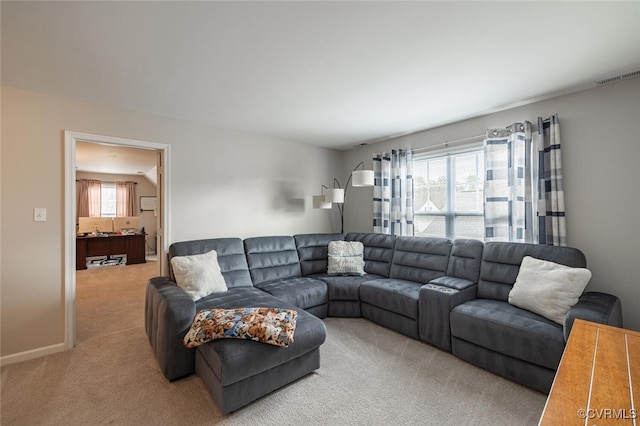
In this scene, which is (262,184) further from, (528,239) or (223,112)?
(528,239)

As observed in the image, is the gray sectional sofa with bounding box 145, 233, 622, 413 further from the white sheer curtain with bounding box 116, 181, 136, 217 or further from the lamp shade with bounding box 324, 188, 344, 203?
the white sheer curtain with bounding box 116, 181, 136, 217

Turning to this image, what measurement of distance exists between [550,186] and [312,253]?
2868mm

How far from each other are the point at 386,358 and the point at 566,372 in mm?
1670

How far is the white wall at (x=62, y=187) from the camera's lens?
2.44 meters

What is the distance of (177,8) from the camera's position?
60.1 inches

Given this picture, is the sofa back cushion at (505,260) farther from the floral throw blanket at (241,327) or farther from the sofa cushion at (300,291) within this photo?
the floral throw blanket at (241,327)

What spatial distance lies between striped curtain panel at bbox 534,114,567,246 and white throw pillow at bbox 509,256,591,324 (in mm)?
450

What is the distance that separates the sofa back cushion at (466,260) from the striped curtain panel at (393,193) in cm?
89

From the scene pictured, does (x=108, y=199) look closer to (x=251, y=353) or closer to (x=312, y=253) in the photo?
(x=312, y=253)

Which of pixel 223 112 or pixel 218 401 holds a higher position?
pixel 223 112

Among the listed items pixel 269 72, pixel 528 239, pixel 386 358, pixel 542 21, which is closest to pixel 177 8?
pixel 269 72

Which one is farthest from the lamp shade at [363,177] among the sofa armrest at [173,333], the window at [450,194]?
the sofa armrest at [173,333]

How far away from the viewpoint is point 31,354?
2.48 metres

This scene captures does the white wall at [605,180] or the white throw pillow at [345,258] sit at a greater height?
the white wall at [605,180]
